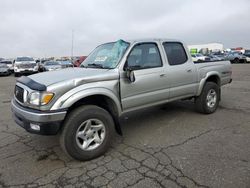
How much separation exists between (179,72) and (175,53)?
48 centimetres

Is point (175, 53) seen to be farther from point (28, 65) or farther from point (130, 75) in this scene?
point (28, 65)

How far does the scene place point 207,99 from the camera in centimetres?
544

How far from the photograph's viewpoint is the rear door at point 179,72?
4.52 metres

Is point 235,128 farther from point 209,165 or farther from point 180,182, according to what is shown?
point 180,182

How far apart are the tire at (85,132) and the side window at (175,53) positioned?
6.56 feet

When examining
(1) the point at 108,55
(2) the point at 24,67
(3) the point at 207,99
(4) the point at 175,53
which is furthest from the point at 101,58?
(2) the point at 24,67

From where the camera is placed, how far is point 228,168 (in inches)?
Answer: 118

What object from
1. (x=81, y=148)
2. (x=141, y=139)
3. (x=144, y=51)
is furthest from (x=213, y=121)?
(x=81, y=148)

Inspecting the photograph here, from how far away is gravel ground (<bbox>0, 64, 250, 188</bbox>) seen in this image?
110 inches

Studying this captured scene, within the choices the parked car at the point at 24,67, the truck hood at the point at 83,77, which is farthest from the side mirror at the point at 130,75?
the parked car at the point at 24,67

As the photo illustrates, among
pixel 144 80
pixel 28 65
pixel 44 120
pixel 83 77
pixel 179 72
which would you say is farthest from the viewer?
pixel 28 65

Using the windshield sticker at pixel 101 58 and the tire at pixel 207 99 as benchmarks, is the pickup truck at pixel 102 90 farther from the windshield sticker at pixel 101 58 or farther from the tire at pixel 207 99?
the tire at pixel 207 99

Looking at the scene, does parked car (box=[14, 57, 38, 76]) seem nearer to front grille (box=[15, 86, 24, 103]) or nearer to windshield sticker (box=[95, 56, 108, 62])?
windshield sticker (box=[95, 56, 108, 62])

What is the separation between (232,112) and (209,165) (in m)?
3.12
